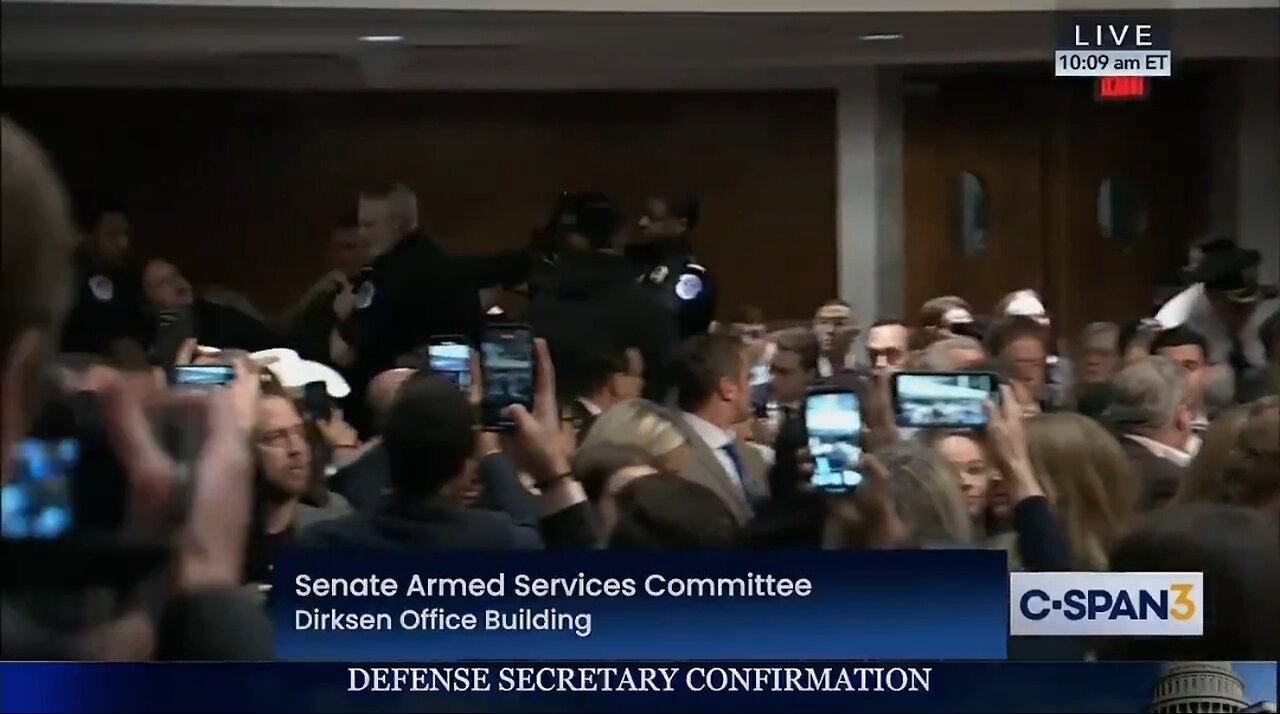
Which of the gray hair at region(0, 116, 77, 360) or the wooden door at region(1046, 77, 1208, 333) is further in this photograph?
the wooden door at region(1046, 77, 1208, 333)

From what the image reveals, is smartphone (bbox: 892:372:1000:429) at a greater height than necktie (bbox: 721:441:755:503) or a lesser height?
greater

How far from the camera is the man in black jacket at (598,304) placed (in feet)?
7.86

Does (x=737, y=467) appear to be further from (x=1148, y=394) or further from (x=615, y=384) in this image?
(x=1148, y=394)

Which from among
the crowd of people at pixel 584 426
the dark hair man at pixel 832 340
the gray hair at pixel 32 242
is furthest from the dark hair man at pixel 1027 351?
the gray hair at pixel 32 242

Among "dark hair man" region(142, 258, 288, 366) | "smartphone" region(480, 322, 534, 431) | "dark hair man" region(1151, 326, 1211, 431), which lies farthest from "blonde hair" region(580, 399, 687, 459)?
"dark hair man" region(1151, 326, 1211, 431)

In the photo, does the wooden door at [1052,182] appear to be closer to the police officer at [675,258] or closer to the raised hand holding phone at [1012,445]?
the raised hand holding phone at [1012,445]

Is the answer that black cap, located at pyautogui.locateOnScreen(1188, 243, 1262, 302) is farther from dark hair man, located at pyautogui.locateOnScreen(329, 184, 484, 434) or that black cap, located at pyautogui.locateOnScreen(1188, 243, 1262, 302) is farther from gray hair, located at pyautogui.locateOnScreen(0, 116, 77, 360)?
gray hair, located at pyautogui.locateOnScreen(0, 116, 77, 360)

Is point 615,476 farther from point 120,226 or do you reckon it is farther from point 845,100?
point 120,226

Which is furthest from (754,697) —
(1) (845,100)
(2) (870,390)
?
(1) (845,100)

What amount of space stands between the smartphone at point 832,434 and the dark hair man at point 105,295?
948 millimetres

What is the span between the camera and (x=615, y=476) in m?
2.43

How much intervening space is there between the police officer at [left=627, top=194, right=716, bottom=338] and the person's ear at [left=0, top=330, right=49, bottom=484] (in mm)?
836

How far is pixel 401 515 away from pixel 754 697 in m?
0.57

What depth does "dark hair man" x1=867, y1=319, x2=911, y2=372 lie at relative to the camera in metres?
2.39
